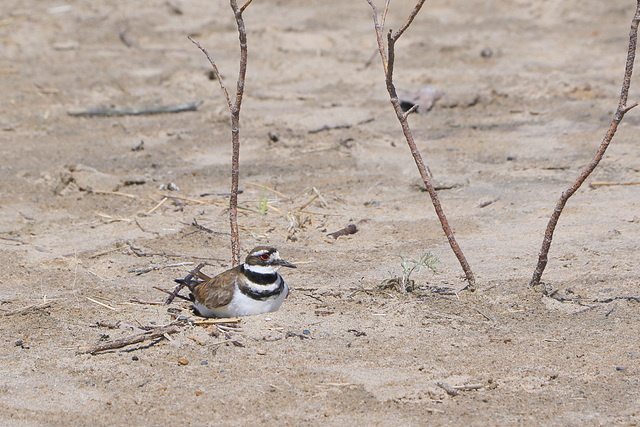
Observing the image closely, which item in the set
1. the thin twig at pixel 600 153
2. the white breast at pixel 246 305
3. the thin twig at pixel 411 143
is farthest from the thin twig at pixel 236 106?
the thin twig at pixel 600 153

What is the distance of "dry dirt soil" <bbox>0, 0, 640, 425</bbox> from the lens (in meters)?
4.30

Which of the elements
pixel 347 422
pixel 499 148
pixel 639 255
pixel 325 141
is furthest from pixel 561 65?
pixel 347 422

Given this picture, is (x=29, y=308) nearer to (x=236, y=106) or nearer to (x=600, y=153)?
(x=236, y=106)

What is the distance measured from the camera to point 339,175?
785 cm

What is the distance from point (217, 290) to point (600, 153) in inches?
94.3

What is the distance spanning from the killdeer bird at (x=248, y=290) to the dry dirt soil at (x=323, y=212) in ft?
0.42

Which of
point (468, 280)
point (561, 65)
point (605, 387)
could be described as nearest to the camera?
point (605, 387)

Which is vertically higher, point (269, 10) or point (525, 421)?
point (269, 10)

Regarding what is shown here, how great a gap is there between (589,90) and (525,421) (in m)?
6.50

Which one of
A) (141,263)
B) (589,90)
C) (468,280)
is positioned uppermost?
(589,90)

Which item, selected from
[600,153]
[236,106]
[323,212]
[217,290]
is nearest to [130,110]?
[323,212]

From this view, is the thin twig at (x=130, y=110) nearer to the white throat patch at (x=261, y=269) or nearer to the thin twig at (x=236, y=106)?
the thin twig at (x=236, y=106)

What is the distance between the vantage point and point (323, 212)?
6.97 m

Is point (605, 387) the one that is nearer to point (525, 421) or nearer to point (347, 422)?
point (525, 421)
